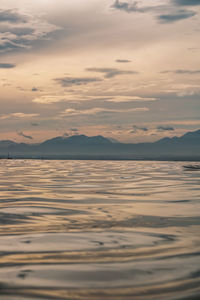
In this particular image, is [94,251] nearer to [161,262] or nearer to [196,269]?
[161,262]

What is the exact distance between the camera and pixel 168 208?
1625 centimetres

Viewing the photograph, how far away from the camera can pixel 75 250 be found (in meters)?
8.60

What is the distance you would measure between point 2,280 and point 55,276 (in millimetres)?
907

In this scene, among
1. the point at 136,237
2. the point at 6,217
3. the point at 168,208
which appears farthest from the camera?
the point at 168,208

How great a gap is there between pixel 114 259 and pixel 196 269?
1687 mm

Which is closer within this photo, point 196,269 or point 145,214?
point 196,269

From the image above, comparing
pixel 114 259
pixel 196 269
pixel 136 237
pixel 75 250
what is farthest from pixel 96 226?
pixel 196 269

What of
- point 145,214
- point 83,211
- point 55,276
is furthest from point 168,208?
point 55,276

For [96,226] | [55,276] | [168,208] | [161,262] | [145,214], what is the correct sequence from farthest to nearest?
[168,208], [145,214], [96,226], [161,262], [55,276]

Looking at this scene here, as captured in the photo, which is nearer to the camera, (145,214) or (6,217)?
(6,217)

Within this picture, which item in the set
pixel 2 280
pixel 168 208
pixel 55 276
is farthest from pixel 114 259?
pixel 168 208

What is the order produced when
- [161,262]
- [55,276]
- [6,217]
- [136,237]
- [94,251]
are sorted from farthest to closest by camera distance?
[6,217] → [136,237] → [94,251] → [161,262] → [55,276]

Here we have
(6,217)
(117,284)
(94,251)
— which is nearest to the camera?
(117,284)

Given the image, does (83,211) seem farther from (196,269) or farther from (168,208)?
(196,269)
